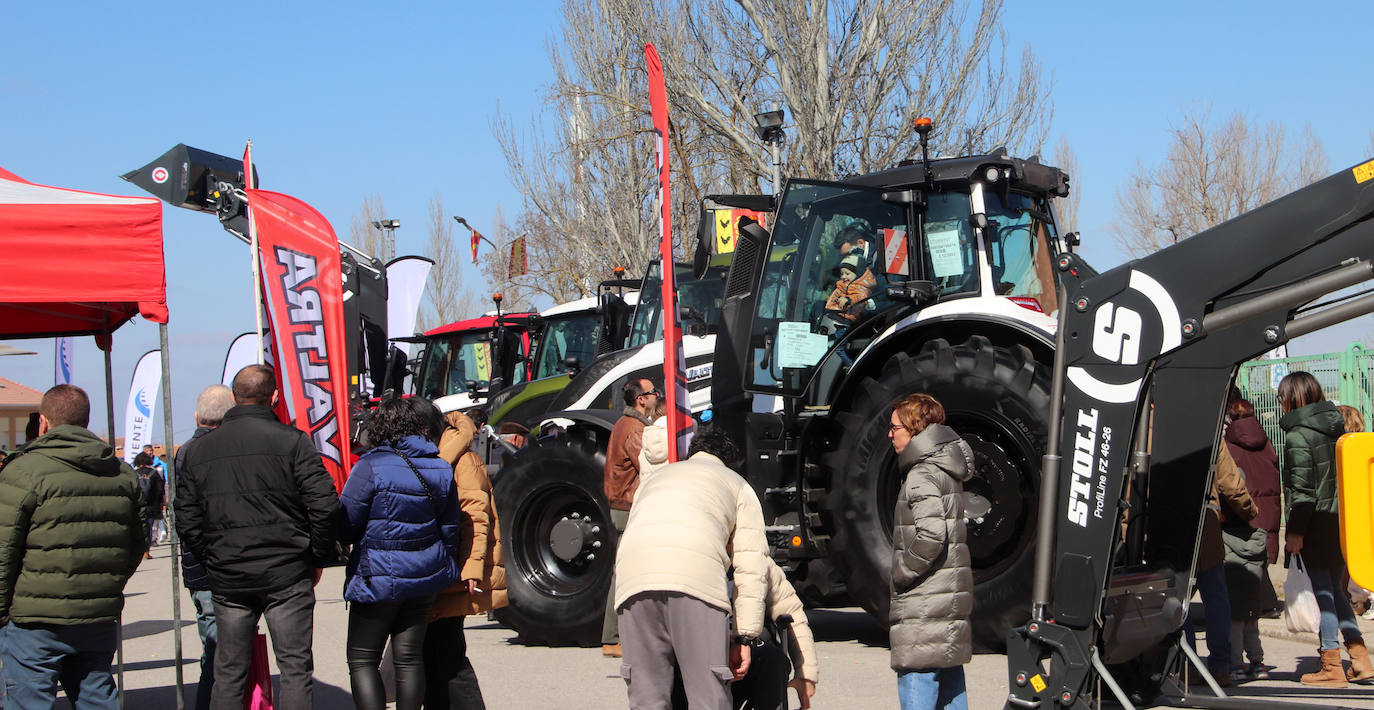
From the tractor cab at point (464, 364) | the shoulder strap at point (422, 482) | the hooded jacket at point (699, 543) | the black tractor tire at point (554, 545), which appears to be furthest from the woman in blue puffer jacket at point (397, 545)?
the tractor cab at point (464, 364)

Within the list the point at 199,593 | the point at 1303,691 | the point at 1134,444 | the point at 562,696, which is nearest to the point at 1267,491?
the point at 1303,691

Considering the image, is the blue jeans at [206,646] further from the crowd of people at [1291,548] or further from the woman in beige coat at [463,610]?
the crowd of people at [1291,548]

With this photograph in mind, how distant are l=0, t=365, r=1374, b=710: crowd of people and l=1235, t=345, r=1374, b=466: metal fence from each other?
925 centimetres

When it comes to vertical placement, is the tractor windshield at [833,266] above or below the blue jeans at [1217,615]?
above

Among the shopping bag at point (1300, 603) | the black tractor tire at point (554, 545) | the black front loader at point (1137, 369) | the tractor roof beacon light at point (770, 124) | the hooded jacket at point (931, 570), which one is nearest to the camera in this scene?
the black front loader at point (1137, 369)

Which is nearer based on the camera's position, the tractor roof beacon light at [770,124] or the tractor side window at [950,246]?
the tractor side window at [950,246]

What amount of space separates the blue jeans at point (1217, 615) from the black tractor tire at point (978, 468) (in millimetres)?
1036

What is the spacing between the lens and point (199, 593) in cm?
671

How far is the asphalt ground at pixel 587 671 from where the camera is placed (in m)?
6.68

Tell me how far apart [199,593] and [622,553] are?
312cm

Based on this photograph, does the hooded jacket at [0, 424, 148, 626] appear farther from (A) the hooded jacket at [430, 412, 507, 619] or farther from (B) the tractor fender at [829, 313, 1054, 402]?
(B) the tractor fender at [829, 313, 1054, 402]

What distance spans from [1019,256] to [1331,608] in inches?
106

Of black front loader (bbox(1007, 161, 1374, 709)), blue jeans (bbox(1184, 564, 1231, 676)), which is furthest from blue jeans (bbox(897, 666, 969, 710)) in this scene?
blue jeans (bbox(1184, 564, 1231, 676))

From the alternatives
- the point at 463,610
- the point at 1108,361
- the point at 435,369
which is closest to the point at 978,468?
the point at 1108,361
